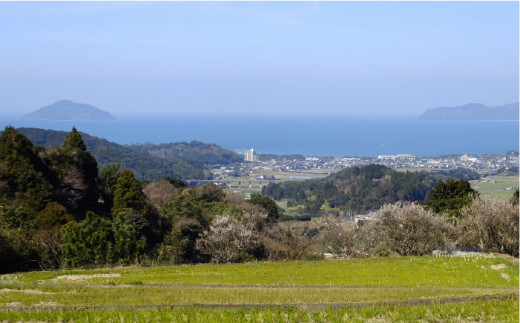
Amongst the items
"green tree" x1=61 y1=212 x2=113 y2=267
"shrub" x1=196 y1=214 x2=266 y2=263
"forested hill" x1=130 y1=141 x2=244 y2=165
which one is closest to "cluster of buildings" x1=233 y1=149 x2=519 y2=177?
A: "forested hill" x1=130 y1=141 x2=244 y2=165

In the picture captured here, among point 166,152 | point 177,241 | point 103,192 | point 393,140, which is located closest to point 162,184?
point 103,192

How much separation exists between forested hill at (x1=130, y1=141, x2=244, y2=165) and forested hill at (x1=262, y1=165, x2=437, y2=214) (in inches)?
1389

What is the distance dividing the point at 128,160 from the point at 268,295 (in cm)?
7756

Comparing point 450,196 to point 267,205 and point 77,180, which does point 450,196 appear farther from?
point 77,180

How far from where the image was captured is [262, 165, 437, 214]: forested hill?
67.1m

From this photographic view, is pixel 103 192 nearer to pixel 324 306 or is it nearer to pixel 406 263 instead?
pixel 406 263

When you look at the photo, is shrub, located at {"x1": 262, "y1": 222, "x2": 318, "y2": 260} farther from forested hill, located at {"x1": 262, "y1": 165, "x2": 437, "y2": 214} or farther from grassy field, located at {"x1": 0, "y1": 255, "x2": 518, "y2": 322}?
forested hill, located at {"x1": 262, "y1": 165, "x2": 437, "y2": 214}

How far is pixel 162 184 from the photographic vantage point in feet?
139

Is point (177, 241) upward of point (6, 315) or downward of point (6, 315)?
downward

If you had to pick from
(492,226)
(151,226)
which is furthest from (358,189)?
(492,226)

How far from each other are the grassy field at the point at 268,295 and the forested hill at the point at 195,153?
→ 94960 mm

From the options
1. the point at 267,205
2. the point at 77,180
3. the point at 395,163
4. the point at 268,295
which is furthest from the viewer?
the point at 395,163

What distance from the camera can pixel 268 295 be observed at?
34.8 feet

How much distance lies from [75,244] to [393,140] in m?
159
